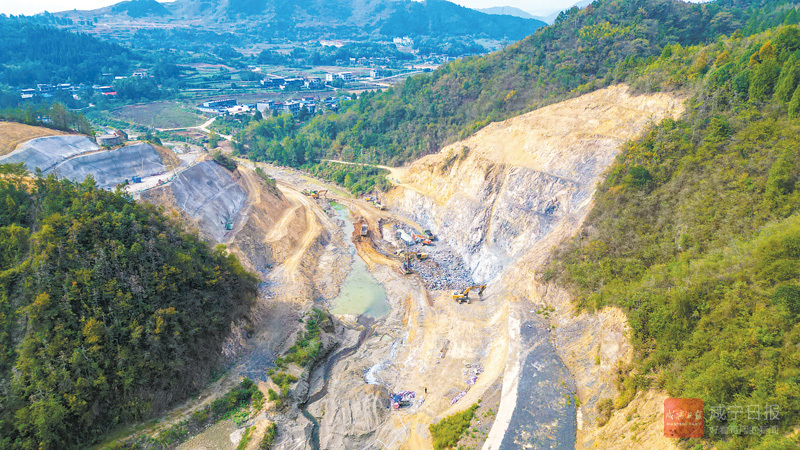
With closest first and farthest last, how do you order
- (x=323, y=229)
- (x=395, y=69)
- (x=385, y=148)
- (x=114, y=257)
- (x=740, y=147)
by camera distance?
(x=114, y=257)
(x=740, y=147)
(x=323, y=229)
(x=385, y=148)
(x=395, y=69)

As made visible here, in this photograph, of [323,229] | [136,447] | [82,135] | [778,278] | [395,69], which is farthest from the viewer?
[395,69]

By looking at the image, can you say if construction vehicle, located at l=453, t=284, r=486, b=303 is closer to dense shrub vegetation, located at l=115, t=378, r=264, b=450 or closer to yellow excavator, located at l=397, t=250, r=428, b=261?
yellow excavator, located at l=397, t=250, r=428, b=261

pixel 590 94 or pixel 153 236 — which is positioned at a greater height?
pixel 590 94

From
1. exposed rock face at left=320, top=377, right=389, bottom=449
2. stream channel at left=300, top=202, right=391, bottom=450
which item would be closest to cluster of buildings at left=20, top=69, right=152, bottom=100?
stream channel at left=300, top=202, right=391, bottom=450

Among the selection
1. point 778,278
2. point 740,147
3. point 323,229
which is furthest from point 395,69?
point 778,278

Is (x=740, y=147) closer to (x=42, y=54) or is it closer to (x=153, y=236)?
(x=153, y=236)

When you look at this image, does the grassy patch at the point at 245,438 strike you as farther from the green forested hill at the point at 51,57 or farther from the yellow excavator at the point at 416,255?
the green forested hill at the point at 51,57
